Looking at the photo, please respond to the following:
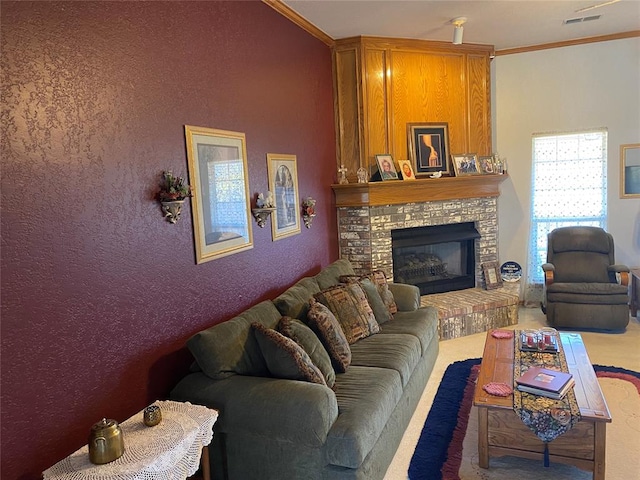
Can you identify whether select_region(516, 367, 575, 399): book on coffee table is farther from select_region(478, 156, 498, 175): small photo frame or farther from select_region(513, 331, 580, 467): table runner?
select_region(478, 156, 498, 175): small photo frame

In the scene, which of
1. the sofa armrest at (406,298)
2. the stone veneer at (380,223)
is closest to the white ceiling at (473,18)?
the stone veneer at (380,223)

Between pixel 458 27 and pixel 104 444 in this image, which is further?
pixel 458 27

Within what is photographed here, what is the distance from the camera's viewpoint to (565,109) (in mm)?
5336

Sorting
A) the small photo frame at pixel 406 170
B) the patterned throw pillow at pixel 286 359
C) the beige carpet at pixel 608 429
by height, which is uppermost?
the small photo frame at pixel 406 170

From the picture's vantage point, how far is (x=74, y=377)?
1927 mm

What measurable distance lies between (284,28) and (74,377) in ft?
10.0

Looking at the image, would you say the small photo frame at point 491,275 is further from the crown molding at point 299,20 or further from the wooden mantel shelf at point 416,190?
the crown molding at point 299,20

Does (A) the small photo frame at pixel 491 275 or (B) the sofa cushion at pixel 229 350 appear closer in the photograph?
(B) the sofa cushion at pixel 229 350

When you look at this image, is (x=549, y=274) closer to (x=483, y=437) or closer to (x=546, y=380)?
(x=546, y=380)

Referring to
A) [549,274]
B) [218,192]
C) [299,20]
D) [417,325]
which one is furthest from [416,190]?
[218,192]

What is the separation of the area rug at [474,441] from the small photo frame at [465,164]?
2346 mm

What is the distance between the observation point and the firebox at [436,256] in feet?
16.7

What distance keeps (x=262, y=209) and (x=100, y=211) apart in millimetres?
1419

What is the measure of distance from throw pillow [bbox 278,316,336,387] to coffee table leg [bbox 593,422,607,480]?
4.49 feet
